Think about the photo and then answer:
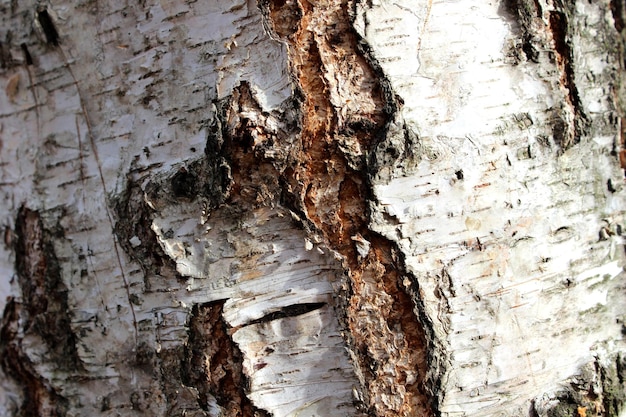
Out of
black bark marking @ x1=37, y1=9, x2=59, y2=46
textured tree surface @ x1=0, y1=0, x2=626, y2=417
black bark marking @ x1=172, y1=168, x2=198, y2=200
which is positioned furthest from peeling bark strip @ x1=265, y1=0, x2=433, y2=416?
black bark marking @ x1=37, y1=9, x2=59, y2=46

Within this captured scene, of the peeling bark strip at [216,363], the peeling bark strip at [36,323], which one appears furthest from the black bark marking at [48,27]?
the peeling bark strip at [216,363]

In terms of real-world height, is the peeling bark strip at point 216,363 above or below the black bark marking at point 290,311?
below

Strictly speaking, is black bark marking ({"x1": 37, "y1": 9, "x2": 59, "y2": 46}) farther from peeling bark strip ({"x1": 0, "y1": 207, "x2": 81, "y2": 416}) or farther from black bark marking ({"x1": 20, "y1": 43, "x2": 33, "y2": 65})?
peeling bark strip ({"x1": 0, "y1": 207, "x2": 81, "y2": 416})

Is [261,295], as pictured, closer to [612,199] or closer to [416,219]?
[416,219]

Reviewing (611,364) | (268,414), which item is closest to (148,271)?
(268,414)

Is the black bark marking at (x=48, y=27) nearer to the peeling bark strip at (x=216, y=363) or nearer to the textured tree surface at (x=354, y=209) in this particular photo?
the textured tree surface at (x=354, y=209)

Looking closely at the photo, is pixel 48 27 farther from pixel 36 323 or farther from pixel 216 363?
pixel 216 363
